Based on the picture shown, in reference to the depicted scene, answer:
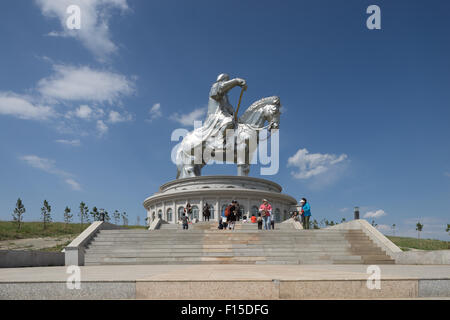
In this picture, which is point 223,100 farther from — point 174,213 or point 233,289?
point 233,289

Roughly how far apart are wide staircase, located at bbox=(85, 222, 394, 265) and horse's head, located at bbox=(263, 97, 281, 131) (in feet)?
59.7

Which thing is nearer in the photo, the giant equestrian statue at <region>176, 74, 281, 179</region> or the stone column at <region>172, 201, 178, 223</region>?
the stone column at <region>172, 201, 178, 223</region>

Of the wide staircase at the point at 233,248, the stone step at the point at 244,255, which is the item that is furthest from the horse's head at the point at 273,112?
the stone step at the point at 244,255

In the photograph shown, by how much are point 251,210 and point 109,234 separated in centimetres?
1679

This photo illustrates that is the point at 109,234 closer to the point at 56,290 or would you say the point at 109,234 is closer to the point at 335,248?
the point at 335,248

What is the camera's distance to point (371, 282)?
16.0 ft

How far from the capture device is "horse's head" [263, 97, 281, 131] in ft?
111

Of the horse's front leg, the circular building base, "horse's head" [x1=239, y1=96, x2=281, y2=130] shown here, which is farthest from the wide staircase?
"horse's head" [x1=239, y1=96, x2=281, y2=130]

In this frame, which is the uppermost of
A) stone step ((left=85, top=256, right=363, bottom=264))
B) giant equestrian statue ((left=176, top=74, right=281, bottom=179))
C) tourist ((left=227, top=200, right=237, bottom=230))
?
giant equestrian statue ((left=176, top=74, right=281, bottom=179))

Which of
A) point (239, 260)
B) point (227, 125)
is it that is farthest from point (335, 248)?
point (227, 125)

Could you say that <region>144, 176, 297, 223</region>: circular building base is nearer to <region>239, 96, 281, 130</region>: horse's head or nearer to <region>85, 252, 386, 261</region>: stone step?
<region>239, 96, 281, 130</region>: horse's head

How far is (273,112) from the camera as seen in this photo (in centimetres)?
3378

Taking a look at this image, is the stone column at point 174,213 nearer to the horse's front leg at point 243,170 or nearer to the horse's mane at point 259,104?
the horse's front leg at point 243,170
